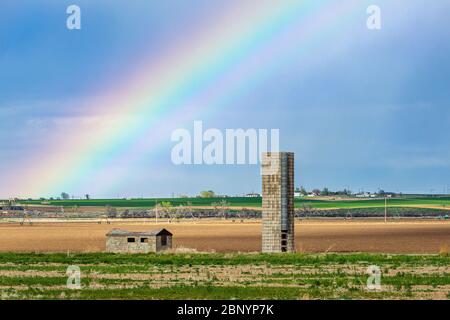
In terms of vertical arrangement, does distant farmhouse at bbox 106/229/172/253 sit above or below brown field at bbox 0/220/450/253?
above

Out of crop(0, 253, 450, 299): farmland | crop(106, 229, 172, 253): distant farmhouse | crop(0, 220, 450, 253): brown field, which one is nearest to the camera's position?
crop(0, 253, 450, 299): farmland

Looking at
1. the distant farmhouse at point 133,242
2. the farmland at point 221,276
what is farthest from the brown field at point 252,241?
the farmland at point 221,276

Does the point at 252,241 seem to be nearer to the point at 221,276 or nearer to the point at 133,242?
the point at 133,242

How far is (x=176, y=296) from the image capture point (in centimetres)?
3344

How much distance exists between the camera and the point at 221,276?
43.2m

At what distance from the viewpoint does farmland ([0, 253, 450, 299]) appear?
3425cm

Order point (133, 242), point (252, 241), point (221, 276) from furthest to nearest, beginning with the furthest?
point (252, 241), point (133, 242), point (221, 276)

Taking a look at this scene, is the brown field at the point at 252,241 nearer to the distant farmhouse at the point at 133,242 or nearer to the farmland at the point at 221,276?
the distant farmhouse at the point at 133,242

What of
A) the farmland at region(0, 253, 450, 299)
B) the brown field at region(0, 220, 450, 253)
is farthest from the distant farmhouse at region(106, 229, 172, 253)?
the brown field at region(0, 220, 450, 253)

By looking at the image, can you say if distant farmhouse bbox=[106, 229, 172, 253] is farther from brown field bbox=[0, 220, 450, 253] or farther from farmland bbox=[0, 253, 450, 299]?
brown field bbox=[0, 220, 450, 253]

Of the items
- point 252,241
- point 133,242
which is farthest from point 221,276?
point 252,241

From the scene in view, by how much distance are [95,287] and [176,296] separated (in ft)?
15.1
